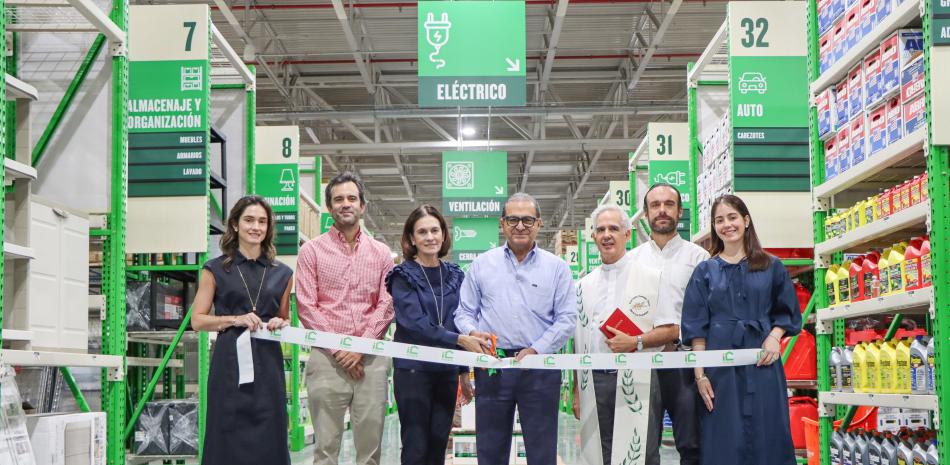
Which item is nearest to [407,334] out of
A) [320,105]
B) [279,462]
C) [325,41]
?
[279,462]

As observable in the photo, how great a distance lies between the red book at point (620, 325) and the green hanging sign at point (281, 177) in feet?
21.3

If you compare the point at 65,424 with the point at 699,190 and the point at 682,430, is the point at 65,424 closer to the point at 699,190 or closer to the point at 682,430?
the point at 682,430

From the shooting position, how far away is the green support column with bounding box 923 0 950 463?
382cm

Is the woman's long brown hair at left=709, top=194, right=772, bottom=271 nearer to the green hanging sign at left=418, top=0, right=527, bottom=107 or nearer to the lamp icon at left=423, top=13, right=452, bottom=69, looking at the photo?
the green hanging sign at left=418, top=0, right=527, bottom=107

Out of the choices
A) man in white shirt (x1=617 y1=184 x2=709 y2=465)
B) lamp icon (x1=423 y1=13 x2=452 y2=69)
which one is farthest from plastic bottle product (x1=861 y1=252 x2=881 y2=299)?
lamp icon (x1=423 y1=13 x2=452 y2=69)

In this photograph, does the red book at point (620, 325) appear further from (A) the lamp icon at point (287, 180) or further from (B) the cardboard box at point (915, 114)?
(A) the lamp icon at point (287, 180)

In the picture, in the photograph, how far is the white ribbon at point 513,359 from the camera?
157 inches

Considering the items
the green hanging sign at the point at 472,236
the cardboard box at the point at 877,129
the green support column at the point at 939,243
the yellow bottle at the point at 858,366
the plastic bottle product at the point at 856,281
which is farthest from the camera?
the green hanging sign at the point at 472,236

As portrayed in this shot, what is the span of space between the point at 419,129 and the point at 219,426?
17075mm

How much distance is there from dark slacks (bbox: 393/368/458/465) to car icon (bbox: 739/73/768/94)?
3.73 meters

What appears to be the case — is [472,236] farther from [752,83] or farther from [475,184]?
[752,83]

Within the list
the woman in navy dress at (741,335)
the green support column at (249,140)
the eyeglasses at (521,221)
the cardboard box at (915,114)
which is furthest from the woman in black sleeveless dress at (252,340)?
the green support column at (249,140)

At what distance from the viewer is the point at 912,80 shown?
4.13 m

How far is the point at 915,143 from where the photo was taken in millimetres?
4039
